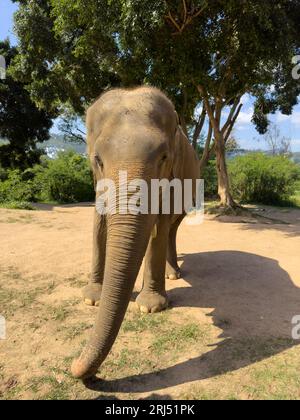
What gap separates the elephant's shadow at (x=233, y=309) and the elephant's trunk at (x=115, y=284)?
0.32 metres

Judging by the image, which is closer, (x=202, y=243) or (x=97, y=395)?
(x=97, y=395)

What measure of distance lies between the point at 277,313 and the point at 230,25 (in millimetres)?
8643

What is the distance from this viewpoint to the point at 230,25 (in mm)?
10555

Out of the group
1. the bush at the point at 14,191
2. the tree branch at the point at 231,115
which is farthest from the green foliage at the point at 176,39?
the bush at the point at 14,191

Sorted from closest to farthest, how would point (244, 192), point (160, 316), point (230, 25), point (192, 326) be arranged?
point (192, 326), point (160, 316), point (230, 25), point (244, 192)

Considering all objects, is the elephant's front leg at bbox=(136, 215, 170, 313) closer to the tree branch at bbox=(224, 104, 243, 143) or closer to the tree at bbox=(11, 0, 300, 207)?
the tree at bbox=(11, 0, 300, 207)

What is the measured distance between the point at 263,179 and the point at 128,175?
18263 millimetres

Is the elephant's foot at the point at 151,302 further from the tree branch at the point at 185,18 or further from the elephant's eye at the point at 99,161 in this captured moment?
the tree branch at the point at 185,18

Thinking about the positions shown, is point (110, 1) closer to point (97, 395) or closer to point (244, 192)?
point (97, 395)

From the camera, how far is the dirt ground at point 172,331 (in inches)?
117

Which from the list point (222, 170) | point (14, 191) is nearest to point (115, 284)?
point (222, 170)

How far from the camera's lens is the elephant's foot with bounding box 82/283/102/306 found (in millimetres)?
4652
